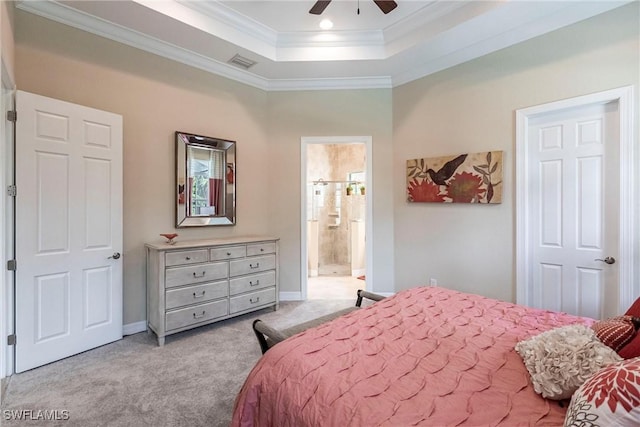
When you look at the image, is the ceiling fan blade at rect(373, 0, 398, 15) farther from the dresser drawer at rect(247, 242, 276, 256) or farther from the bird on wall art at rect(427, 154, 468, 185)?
the dresser drawer at rect(247, 242, 276, 256)

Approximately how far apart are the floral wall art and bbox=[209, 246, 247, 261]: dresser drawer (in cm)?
221

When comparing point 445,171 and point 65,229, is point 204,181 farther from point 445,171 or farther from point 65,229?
point 445,171

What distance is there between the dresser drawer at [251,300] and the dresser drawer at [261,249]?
0.46 m

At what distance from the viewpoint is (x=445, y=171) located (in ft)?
11.6

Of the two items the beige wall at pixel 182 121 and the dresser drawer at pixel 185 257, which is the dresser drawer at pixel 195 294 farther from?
the beige wall at pixel 182 121

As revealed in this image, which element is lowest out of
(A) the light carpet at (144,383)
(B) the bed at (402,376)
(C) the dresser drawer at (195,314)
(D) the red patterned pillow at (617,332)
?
(A) the light carpet at (144,383)

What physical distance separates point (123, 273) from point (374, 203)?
3.04 metres

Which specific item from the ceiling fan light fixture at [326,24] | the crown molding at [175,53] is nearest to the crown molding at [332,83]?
the crown molding at [175,53]

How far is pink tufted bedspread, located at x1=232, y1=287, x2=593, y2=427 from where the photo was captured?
958 mm

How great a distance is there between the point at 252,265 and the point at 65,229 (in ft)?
5.64

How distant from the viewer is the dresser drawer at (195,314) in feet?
9.27

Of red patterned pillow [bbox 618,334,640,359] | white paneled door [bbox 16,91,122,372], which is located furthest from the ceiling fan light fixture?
red patterned pillow [bbox 618,334,640,359]

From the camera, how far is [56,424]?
177 cm

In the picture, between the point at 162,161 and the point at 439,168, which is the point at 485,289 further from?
the point at 162,161
